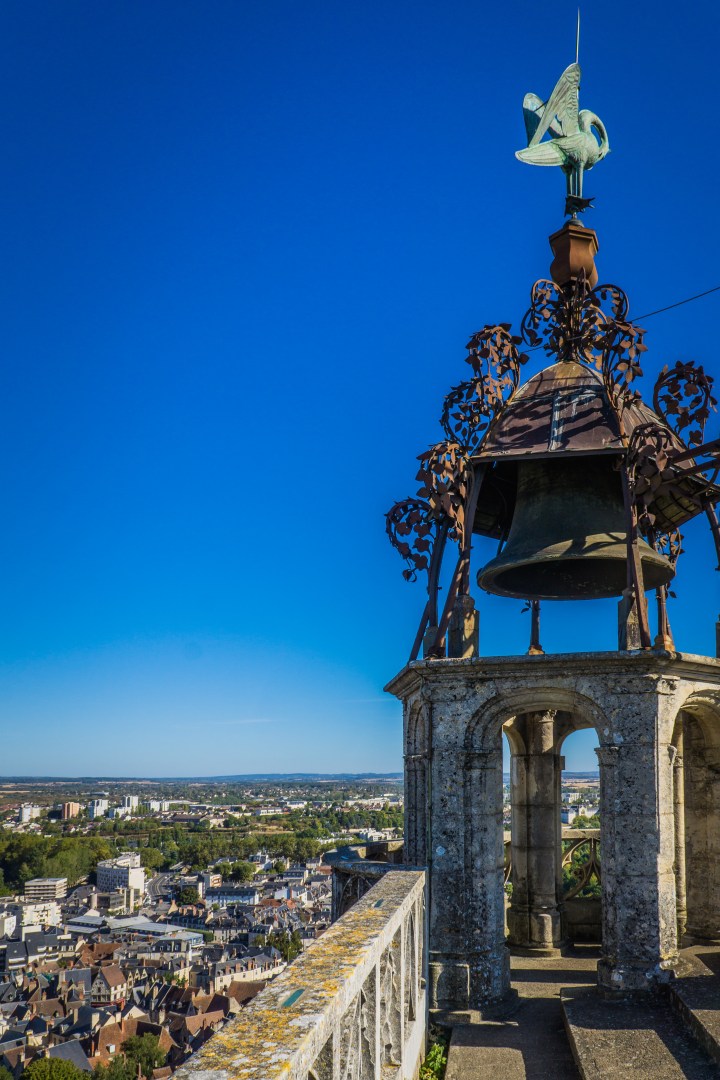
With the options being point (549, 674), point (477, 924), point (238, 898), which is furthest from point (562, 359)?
point (238, 898)

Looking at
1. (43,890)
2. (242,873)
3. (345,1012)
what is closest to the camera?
(345,1012)

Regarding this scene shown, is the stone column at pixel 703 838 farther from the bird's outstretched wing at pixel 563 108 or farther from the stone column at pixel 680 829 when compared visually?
the bird's outstretched wing at pixel 563 108

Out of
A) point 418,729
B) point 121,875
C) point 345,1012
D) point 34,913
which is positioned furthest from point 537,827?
point 121,875

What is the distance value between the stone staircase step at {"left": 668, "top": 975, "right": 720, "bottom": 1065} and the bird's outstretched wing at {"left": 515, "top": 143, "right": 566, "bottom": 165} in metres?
7.23

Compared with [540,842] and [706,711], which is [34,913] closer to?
[540,842]

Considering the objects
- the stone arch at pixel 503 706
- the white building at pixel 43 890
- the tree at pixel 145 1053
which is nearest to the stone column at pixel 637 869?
the stone arch at pixel 503 706

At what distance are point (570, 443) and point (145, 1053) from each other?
65925 mm

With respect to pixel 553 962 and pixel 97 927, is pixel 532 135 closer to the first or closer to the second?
pixel 553 962

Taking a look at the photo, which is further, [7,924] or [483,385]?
[7,924]

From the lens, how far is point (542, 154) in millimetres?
9711

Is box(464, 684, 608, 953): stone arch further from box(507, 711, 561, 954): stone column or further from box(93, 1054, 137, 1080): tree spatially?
box(93, 1054, 137, 1080): tree

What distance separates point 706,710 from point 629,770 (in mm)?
1319

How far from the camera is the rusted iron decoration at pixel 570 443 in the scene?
25.8ft

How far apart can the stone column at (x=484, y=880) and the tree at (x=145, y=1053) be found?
6256 cm
